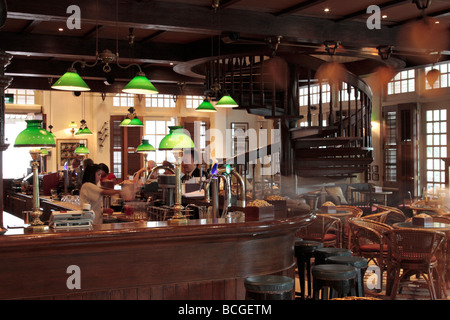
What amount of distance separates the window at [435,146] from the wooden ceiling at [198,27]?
2293mm

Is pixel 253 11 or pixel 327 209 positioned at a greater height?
pixel 253 11

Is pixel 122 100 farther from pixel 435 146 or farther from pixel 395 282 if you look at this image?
pixel 395 282

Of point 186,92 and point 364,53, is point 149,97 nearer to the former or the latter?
point 186,92

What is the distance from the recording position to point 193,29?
300 inches

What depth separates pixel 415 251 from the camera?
5.82 metres

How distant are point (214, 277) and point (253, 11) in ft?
16.1

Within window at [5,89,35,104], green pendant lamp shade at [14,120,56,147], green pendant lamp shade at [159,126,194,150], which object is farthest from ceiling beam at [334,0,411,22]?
window at [5,89,35,104]

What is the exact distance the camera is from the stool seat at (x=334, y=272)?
13.3ft

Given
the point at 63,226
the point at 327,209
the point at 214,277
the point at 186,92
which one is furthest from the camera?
the point at 186,92

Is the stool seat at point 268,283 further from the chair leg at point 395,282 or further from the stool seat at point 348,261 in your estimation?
the chair leg at point 395,282

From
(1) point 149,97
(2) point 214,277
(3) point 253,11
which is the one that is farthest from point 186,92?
(2) point 214,277

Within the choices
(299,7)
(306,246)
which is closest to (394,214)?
(299,7)

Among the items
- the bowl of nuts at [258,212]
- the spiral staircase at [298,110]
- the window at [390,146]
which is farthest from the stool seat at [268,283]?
the window at [390,146]

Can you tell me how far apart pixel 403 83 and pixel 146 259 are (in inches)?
437
